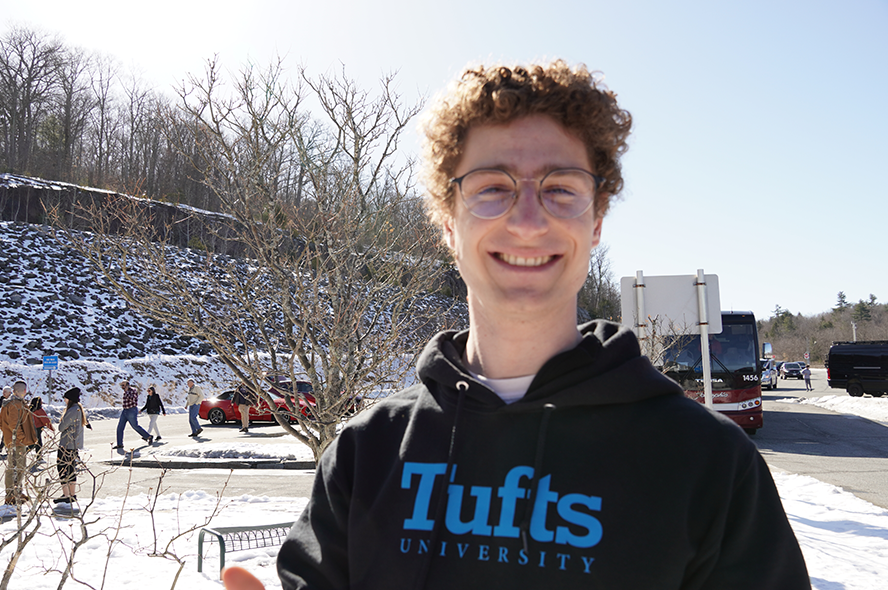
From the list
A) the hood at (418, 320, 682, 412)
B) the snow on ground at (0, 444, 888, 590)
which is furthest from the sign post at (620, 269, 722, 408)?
the hood at (418, 320, 682, 412)

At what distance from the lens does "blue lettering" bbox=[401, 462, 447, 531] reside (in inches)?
53.3

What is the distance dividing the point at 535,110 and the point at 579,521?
0.91 m

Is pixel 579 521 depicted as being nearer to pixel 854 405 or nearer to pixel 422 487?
pixel 422 487

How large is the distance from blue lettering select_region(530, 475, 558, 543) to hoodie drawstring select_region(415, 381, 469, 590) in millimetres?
196

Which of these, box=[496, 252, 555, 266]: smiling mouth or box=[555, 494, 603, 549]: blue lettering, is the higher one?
box=[496, 252, 555, 266]: smiling mouth

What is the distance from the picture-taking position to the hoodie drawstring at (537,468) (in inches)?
49.8

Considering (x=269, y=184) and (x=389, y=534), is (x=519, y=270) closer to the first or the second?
(x=389, y=534)

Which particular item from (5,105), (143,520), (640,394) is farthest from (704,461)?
(5,105)

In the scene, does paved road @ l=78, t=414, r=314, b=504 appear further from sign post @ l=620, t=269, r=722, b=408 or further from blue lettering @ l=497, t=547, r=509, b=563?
blue lettering @ l=497, t=547, r=509, b=563

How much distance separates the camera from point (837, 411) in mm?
23969

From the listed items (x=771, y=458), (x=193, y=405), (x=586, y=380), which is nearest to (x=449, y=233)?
(x=586, y=380)

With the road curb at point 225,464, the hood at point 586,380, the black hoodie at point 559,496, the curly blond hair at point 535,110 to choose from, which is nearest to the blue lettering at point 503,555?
the black hoodie at point 559,496

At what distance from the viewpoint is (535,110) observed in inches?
57.4

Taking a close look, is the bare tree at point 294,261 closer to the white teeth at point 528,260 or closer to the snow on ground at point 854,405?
the white teeth at point 528,260
